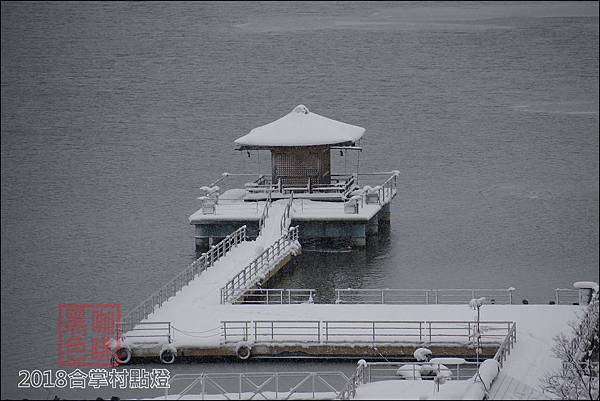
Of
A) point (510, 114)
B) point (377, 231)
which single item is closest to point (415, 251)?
point (377, 231)

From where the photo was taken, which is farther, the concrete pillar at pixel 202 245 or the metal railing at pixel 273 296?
the concrete pillar at pixel 202 245

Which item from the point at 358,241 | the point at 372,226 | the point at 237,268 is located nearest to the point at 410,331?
the point at 237,268

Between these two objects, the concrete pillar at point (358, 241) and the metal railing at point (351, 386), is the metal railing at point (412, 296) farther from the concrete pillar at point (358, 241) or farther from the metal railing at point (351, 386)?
the metal railing at point (351, 386)

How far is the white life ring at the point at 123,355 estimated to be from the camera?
4075 cm

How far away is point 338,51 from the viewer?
599 ft

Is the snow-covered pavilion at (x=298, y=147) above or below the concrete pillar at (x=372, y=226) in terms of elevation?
above

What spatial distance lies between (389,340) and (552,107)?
270 feet

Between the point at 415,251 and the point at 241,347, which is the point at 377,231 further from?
the point at 241,347

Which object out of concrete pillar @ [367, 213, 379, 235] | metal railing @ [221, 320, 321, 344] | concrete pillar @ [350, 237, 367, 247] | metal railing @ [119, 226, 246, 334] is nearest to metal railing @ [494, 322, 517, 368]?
metal railing @ [221, 320, 321, 344]

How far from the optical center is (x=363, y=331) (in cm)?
4209

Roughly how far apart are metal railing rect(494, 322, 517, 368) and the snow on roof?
76.2 ft

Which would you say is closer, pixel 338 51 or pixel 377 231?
pixel 377 231

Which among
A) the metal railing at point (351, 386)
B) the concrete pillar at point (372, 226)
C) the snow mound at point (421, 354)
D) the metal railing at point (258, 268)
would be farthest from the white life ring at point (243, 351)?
the concrete pillar at point (372, 226)

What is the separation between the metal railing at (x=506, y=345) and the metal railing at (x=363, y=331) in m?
0.19
